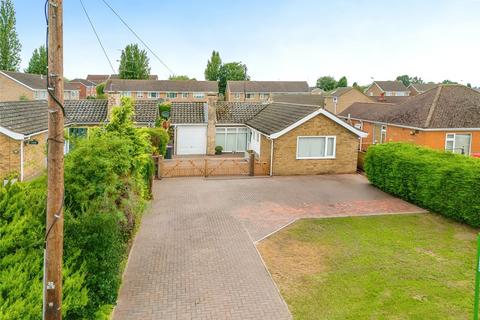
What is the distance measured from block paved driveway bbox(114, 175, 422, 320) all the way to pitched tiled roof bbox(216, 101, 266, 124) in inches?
422

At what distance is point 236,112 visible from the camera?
34625 millimetres

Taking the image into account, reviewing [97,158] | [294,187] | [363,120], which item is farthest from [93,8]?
[363,120]

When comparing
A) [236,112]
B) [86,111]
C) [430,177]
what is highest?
[236,112]

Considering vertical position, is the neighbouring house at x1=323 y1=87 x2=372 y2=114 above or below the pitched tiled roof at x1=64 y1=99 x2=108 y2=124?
above

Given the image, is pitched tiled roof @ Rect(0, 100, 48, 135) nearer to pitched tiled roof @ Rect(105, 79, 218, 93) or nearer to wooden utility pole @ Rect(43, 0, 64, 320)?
wooden utility pole @ Rect(43, 0, 64, 320)

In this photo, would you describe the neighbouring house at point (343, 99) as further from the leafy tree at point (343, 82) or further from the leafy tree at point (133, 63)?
the leafy tree at point (343, 82)

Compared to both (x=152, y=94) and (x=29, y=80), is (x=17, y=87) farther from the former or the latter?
(x=152, y=94)

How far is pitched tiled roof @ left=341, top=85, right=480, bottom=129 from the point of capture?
28406 millimetres

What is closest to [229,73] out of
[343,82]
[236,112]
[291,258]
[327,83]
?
[327,83]

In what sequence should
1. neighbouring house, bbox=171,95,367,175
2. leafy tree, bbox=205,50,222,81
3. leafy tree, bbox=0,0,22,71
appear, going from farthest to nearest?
1. leafy tree, bbox=205,50,222,81
2. leafy tree, bbox=0,0,22,71
3. neighbouring house, bbox=171,95,367,175

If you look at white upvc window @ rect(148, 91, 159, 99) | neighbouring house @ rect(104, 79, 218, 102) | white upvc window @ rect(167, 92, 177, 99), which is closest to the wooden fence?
neighbouring house @ rect(104, 79, 218, 102)

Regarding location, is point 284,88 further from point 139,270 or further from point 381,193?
point 139,270

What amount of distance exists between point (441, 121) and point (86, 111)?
2523cm

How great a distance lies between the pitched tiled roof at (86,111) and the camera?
28.1m
